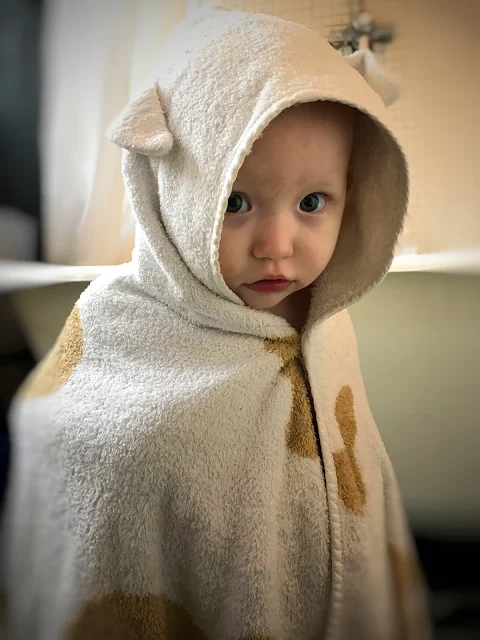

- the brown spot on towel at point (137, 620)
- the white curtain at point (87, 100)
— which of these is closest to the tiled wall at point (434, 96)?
the white curtain at point (87, 100)

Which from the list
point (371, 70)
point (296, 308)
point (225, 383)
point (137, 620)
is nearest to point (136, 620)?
point (137, 620)

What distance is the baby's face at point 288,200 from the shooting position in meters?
0.41

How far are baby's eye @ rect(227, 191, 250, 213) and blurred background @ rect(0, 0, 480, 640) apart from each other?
0.11m

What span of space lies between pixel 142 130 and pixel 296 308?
254mm

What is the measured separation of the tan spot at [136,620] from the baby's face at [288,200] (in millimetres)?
302

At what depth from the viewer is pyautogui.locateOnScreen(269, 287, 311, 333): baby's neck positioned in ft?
1.78

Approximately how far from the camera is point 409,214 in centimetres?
58

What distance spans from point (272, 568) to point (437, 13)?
55 centimetres

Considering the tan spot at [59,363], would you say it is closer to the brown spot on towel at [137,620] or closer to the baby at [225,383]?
the baby at [225,383]

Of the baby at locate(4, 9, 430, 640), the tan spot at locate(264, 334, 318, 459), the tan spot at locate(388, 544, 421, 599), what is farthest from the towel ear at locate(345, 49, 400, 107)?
the tan spot at locate(388, 544, 421, 599)

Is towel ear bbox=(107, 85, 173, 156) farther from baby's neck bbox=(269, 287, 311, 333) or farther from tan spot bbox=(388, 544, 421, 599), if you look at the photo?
tan spot bbox=(388, 544, 421, 599)

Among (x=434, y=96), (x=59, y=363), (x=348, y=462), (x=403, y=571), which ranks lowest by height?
(x=403, y=571)

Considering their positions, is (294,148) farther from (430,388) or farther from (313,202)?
(430,388)

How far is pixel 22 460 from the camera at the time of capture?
1.03 feet
